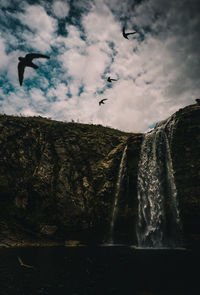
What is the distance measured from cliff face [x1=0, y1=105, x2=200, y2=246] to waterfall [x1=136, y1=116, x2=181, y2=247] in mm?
883

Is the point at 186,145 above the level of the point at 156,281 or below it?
above

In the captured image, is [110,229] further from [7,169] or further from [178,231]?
[7,169]

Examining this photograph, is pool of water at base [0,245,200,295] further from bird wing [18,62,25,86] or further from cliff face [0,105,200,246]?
cliff face [0,105,200,246]

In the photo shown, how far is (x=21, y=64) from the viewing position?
33.7 feet

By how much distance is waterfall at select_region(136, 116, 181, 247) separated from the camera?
25094 millimetres

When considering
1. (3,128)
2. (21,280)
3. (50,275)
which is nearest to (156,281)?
(50,275)

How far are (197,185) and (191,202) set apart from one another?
2115 mm

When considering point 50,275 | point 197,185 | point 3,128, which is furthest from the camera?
point 3,128

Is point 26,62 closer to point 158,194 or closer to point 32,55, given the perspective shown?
point 32,55

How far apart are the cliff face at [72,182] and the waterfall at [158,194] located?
34.8 inches

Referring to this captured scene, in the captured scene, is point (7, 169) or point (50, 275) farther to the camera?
point (7, 169)

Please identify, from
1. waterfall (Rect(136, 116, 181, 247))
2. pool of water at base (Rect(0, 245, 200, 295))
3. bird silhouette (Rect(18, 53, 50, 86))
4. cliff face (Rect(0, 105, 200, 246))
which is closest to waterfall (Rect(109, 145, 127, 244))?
cliff face (Rect(0, 105, 200, 246))

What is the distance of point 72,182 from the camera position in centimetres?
2788

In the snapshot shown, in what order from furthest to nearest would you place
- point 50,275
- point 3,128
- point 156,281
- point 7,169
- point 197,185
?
point 3,128, point 7,169, point 197,185, point 50,275, point 156,281
